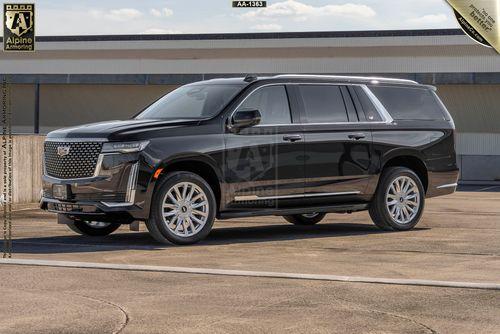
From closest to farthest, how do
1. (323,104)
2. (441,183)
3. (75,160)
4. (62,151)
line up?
(75,160) < (62,151) < (323,104) < (441,183)

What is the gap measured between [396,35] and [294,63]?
461cm

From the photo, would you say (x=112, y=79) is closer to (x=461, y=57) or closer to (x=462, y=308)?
(x=461, y=57)

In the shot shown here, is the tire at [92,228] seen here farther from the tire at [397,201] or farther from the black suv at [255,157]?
the tire at [397,201]

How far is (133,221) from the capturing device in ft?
41.0

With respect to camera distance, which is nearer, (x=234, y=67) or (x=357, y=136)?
(x=357, y=136)

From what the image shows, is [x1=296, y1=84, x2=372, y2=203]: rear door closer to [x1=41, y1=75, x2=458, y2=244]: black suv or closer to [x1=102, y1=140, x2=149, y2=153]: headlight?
[x1=41, y1=75, x2=458, y2=244]: black suv

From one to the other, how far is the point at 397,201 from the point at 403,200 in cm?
12

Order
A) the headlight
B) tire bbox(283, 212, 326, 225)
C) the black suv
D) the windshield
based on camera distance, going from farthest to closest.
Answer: tire bbox(283, 212, 326, 225) < the windshield < the black suv < the headlight

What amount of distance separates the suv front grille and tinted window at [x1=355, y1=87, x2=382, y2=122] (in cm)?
400

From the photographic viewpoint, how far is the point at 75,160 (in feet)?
41.1

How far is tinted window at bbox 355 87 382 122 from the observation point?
1455 cm

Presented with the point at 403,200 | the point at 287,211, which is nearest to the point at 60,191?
the point at 287,211

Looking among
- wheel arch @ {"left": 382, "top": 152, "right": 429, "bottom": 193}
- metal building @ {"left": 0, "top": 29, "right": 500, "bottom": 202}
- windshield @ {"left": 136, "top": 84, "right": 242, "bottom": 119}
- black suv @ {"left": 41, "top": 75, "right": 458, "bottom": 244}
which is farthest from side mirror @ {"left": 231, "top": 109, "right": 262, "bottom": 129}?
metal building @ {"left": 0, "top": 29, "right": 500, "bottom": 202}

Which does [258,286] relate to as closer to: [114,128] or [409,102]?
[114,128]
